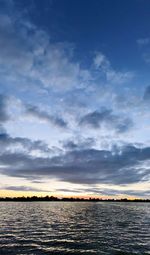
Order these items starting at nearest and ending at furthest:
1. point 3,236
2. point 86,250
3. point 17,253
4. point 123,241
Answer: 1. point 17,253
2. point 86,250
3. point 123,241
4. point 3,236

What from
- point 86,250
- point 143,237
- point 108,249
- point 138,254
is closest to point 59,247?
point 86,250

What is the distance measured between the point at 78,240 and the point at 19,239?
794cm

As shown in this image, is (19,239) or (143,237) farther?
(143,237)

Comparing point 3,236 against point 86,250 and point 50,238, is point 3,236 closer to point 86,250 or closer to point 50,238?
point 50,238

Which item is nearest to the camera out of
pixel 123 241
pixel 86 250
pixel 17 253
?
pixel 17 253

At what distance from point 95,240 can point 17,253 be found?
13.0 m

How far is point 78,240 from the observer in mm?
38406

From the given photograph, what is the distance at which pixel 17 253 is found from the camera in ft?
94.5

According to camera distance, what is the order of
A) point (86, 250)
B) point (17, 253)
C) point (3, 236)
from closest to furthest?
point (17, 253), point (86, 250), point (3, 236)

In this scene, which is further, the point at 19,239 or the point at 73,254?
the point at 19,239

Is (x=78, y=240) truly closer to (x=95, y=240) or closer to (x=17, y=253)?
(x=95, y=240)

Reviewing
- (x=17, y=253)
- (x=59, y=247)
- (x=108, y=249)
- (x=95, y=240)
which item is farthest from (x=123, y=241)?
(x=17, y=253)

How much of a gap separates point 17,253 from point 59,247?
6.22 m

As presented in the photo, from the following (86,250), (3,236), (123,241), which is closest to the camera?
(86,250)
